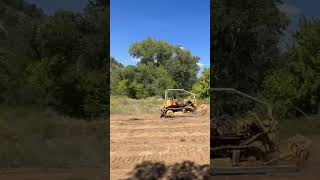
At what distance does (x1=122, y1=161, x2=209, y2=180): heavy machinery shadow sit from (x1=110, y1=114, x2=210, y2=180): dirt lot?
153 millimetres

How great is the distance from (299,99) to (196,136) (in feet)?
8.81

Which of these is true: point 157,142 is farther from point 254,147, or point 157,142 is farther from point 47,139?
point 254,147

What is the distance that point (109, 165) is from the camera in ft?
22.8

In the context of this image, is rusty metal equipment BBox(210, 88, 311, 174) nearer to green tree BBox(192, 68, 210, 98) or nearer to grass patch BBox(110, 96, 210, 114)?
grass patch BBox(110, 96, 210, 114)

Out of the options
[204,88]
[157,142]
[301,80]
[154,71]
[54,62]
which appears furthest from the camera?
[154,71]

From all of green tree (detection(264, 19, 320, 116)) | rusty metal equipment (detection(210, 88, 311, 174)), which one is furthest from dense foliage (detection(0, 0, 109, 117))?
green tree (detection(264, 19, 320, 116))

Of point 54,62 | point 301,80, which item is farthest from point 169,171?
point 301,80

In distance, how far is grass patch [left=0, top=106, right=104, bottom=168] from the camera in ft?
22.4

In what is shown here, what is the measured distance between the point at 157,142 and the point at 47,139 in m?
3.14

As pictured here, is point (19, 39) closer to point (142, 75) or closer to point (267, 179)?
point (267, 179)

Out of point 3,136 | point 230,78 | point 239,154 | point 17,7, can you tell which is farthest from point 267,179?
point 17,7

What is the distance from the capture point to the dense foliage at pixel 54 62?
29.2 feet

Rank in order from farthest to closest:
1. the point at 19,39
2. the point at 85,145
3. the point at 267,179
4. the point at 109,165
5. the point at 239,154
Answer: the point at 19,39
the point at 85,145
the point at 109,165
the point at 239,154
the point at 267,179

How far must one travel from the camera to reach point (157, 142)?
1077 centimetres
